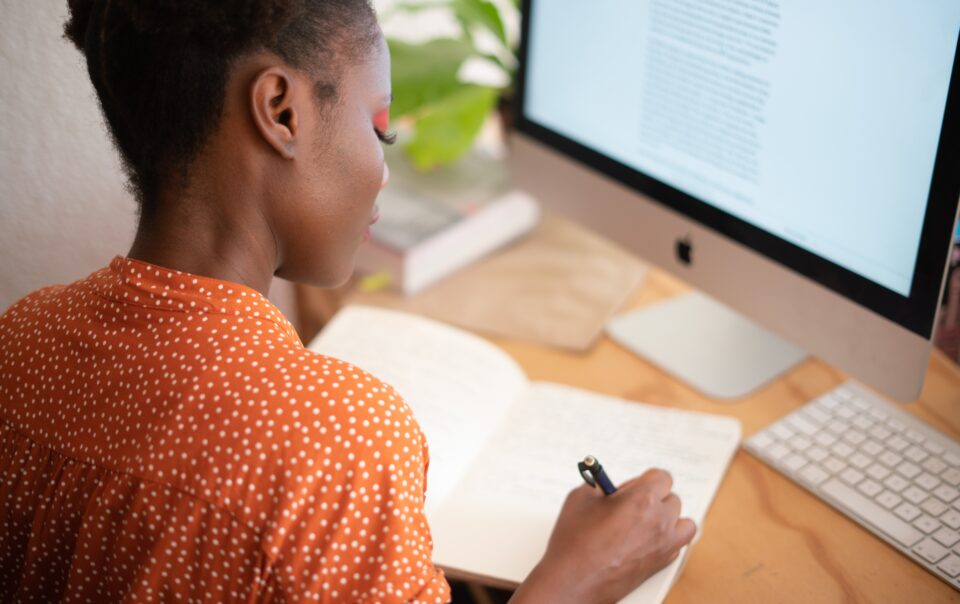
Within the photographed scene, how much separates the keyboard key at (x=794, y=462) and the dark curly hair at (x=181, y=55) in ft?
1.63

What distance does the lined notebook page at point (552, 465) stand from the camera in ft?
2.43

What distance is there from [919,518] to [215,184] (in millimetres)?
595

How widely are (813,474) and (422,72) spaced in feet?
2.19

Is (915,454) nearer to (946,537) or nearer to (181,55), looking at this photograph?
(946,537)

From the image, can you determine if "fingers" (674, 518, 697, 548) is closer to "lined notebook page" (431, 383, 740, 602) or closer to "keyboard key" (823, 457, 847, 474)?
"lined notebook page" (431, 383, 740, 602)

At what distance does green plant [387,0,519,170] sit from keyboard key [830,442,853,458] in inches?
24.4

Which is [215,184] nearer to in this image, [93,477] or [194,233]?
[194,233]

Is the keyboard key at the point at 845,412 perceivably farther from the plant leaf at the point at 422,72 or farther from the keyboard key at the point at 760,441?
the plant leaf at the point at 422,72

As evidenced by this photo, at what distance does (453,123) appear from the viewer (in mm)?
1221

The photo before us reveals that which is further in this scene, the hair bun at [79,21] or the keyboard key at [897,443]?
the keyboard key at [897,443]

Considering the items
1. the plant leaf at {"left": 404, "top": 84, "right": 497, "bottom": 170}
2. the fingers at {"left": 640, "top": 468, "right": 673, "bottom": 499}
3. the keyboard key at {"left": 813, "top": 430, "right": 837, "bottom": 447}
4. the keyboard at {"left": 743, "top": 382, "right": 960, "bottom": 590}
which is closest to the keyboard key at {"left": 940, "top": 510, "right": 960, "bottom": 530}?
the keyboard at {"left": 743, "top": 382, "right": 960, "bottom": 590}

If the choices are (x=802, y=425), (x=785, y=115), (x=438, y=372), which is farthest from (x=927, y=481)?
(x=438, y=372)

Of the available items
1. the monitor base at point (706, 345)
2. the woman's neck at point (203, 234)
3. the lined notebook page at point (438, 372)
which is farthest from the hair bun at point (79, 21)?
the monitor base at point (706, 345)

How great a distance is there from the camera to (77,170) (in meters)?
0.86
